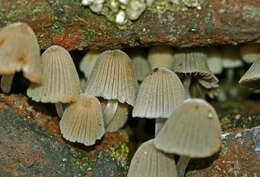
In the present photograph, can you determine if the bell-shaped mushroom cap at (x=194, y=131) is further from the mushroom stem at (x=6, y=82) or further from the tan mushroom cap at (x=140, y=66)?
the mushroom stem at (x=6, y=82)

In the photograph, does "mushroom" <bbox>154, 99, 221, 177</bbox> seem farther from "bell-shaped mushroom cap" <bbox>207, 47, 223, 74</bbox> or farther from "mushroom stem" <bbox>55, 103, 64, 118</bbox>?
"bell-shaped mushroom cap" <bbox>207, 47, 223, 74</bbox>

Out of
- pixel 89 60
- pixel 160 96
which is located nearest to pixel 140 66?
pixel 89 60

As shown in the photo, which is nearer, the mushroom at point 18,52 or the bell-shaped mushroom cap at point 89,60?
the mushroom at point 18,52

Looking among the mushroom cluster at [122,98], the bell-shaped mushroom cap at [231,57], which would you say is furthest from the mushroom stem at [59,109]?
the bell-shaped mushroom cap at [231,57]

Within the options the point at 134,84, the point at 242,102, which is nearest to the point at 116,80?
the point at 134,84

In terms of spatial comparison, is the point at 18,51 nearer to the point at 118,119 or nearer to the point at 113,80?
the point at 113,80

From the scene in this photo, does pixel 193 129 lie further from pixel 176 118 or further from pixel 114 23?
pixel 114 23
